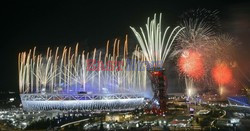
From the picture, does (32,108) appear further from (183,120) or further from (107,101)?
(183,120)

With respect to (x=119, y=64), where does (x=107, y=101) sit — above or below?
below

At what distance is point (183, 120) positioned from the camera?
111 feet

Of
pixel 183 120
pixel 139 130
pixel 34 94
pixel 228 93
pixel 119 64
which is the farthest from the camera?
pixel 228 93

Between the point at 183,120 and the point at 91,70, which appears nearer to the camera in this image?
the point at 183,120

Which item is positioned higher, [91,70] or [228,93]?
[91,70]

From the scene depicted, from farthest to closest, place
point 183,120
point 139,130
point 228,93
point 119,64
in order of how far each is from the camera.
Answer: point 228,93 → point 119,64 → point 183,120 → point 139,130

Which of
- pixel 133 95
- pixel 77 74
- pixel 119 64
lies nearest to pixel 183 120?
pixel 119 64

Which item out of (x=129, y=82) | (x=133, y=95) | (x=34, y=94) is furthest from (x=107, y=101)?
(x=34, y=94)

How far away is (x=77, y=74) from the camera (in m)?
54.5

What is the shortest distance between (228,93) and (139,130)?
5822cm

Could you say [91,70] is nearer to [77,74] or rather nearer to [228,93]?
[77,74]

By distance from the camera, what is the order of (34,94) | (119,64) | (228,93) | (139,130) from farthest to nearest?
(228,93) < (34,94) < (119,64) < (139,130)

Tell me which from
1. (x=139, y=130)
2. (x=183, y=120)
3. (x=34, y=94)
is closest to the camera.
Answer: (x=139, y=130)

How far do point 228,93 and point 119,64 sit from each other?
38.0 metres
